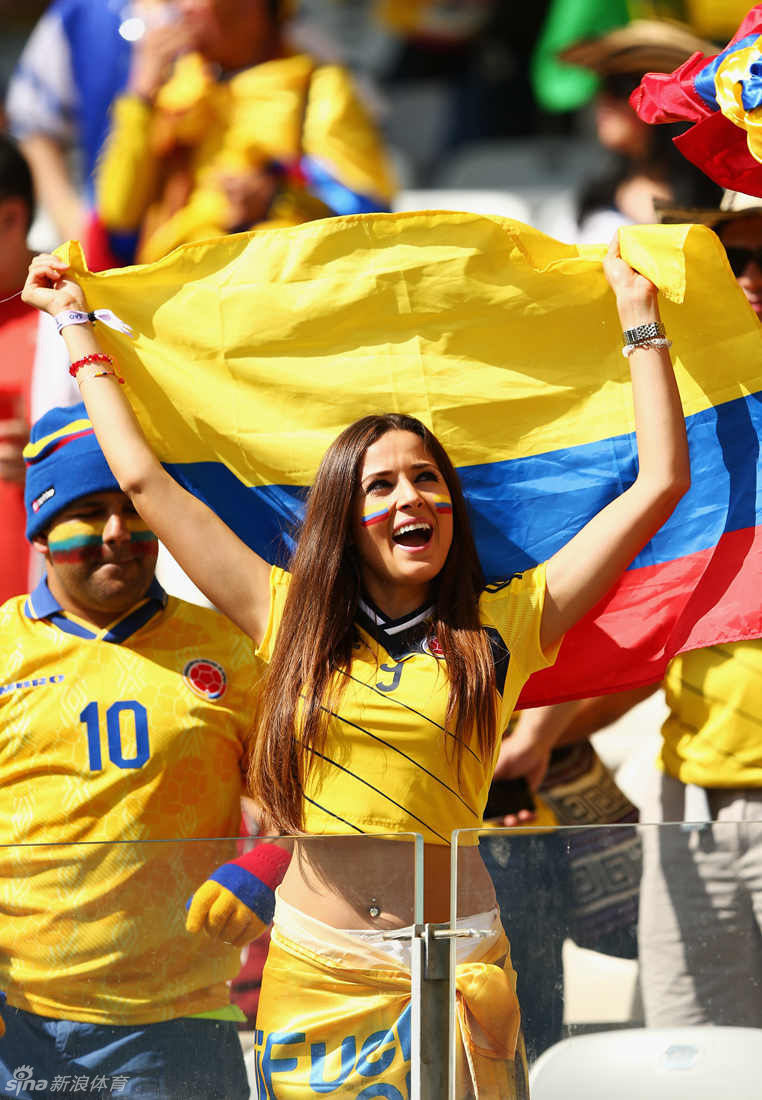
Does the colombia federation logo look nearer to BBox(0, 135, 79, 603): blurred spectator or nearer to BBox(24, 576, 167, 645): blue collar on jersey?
BBox(24, 576, 167, 645): blue collar on jersey

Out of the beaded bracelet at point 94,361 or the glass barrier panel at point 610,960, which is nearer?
the glass barrier panel at point 610,960

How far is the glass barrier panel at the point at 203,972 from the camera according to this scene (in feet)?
8.63

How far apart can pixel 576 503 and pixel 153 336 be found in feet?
3.05

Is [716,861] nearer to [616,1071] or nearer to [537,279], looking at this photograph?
[616,1071]

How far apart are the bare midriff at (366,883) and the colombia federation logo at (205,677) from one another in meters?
0.64

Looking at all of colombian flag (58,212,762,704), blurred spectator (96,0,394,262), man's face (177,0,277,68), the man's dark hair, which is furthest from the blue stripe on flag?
man's face (177,0,277,68)

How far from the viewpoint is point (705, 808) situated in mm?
3729

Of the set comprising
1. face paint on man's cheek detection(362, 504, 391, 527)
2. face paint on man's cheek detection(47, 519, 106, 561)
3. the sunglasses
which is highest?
the sunglasses

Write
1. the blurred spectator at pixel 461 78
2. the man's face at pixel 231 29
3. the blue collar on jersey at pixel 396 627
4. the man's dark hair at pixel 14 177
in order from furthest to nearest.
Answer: the blurred spectator at pixel 461 78 < the man's face at pixel 231 29 < the man's dark hair at pixel 14 177 < the blue collar on jersey at pixel 396 627

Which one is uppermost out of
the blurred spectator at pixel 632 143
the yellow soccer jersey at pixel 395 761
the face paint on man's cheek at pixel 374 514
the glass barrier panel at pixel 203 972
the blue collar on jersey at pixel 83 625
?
the blurred spectator at pixel 632 143

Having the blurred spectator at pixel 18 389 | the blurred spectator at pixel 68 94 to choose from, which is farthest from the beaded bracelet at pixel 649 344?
the blurred spectator at pixel 68 94

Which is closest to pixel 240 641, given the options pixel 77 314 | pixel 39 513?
pixel 39 513

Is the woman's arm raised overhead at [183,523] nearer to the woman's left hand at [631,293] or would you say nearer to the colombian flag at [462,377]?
the colombian flag at [462,377]

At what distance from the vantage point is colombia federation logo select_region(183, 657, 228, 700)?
3268 millimetres
